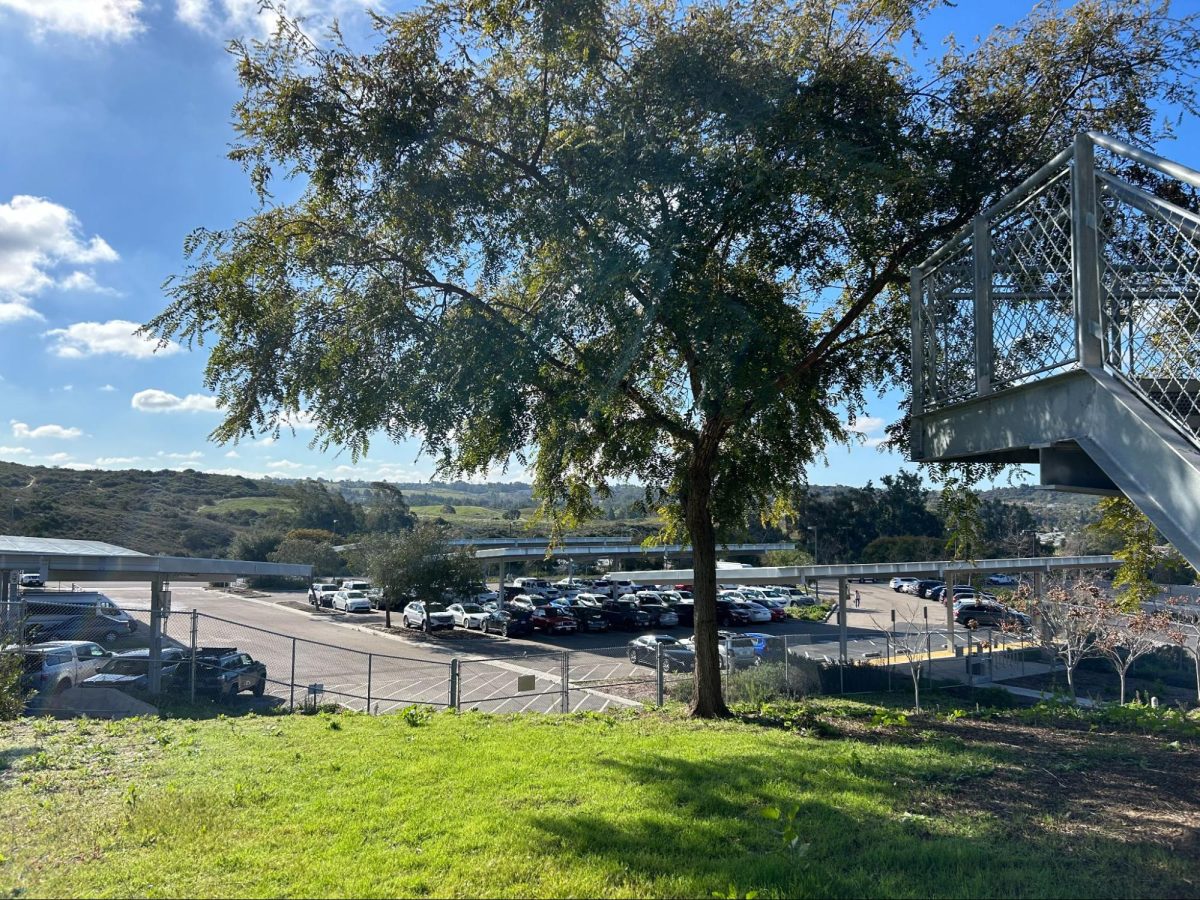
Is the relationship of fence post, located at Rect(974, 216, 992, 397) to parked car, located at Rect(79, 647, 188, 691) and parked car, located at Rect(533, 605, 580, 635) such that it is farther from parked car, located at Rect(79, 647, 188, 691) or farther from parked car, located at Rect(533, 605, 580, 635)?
Result: parked car, located at Rect(533, 605, 580, 635)

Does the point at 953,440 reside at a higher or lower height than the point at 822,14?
lower

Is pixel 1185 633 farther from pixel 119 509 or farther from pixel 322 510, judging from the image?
pixel 322 510

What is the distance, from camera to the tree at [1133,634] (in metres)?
20.4

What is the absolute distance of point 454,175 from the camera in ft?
34.0

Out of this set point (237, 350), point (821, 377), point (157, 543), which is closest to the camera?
point (237, 350)

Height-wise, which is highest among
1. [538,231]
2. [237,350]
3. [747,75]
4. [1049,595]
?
[747,75]

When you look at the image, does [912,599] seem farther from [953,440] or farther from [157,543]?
[953,440]

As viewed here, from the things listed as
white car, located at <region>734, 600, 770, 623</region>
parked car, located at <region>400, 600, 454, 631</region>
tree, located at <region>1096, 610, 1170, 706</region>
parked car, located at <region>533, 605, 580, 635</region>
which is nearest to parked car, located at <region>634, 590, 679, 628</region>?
white car, located at <region>734, 600, 770, 623</region>

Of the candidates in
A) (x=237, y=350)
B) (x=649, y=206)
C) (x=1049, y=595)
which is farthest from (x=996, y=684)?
(x=237, y=350)

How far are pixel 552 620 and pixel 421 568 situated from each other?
6395 millimetres

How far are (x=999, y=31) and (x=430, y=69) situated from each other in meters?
7.99

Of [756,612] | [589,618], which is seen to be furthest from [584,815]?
[756,612]

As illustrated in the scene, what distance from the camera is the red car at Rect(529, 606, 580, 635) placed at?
38562 mm

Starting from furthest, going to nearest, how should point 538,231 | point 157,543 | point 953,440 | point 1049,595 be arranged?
1. point 157,543
2. point 1049,595
3. point 538,231
4. point 953,440
